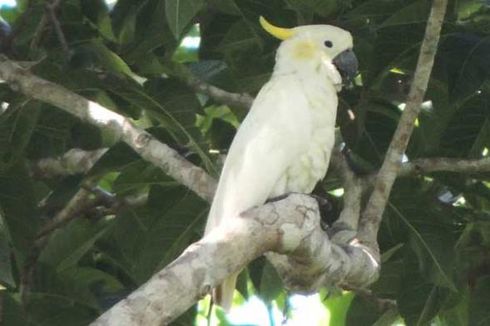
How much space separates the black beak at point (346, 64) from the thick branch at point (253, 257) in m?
0.84

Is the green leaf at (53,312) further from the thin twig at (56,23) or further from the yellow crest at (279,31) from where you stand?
the yellow crest at (279,31)

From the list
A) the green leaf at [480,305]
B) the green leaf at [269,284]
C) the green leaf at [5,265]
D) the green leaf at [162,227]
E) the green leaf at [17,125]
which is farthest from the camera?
the green leaf at [269,284]

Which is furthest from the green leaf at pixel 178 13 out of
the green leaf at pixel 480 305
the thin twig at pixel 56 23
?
the green leaf at pixel 480 305

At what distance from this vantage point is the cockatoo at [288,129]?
10.9 feet

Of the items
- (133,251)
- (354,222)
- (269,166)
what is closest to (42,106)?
(133,251)

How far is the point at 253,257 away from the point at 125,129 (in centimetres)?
65

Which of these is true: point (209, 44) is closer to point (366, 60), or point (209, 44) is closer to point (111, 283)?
point (366, 60)

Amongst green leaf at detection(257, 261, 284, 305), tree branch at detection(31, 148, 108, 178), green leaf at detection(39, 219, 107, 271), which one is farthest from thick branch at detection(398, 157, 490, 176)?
green leaf at detection(39, 219, 107, 271)

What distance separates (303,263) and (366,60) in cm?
122

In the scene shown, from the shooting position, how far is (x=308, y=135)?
11.6 feet

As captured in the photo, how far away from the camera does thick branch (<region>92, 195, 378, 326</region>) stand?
2264 mm

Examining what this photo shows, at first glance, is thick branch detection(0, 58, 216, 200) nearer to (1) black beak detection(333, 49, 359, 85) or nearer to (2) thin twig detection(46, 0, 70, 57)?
(2) thin twig detection(46, 0, 70, 57)

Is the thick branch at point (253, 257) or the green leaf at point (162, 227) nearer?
the thick branch at point (253, 257)

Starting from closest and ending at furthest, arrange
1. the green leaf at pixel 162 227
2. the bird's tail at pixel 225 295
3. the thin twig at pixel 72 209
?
1. the bird's tail at pixel 225 295
2. the green leaf at pixel 162 227
3. the thin twig at pixel 72 209
